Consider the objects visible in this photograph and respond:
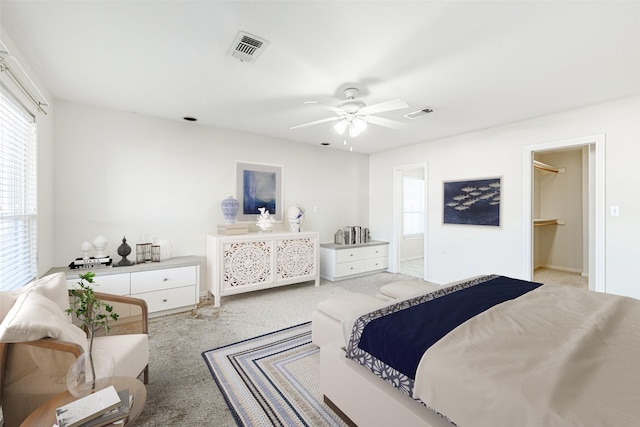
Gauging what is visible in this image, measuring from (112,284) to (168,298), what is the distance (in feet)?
1.91

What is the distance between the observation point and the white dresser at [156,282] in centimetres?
286

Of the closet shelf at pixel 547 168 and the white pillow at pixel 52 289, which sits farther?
the closet shelf at pixel 547 168

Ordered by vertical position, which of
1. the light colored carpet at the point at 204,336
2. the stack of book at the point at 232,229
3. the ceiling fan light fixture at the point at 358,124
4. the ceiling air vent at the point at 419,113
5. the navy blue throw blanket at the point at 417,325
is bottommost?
the light colored carpet at the point at 204,336

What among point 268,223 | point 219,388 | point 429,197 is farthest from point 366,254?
point 219,388

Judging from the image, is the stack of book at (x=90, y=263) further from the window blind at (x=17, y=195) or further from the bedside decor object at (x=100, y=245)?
the window blind at (x=17, y=195)

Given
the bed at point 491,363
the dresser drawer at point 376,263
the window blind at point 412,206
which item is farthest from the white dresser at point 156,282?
the window blind at point 412,206

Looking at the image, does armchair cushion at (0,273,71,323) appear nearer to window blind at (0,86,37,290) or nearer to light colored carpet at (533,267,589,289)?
window blind at (0,86,37,290)

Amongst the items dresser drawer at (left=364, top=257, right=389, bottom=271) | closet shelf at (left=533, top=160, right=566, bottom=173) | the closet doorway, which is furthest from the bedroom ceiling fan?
closet shelf at (left=533, top=160, right=566, bottom=173)

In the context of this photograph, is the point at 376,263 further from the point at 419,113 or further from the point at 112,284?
the point at 112,284

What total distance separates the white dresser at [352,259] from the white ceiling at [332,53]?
2507 millimetres

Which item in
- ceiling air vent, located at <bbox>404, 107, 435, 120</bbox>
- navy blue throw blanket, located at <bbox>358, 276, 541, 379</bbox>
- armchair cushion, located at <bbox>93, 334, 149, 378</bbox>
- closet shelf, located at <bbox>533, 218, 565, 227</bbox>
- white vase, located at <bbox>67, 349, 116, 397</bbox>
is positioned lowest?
armchair cushion, located at <bbox>93, 334, 149, 378</bbox>

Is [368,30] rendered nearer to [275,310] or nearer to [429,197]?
[275,310]

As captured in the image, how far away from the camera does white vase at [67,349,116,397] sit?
3.94 ft

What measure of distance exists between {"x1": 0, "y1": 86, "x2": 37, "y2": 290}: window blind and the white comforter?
269 centimetres
